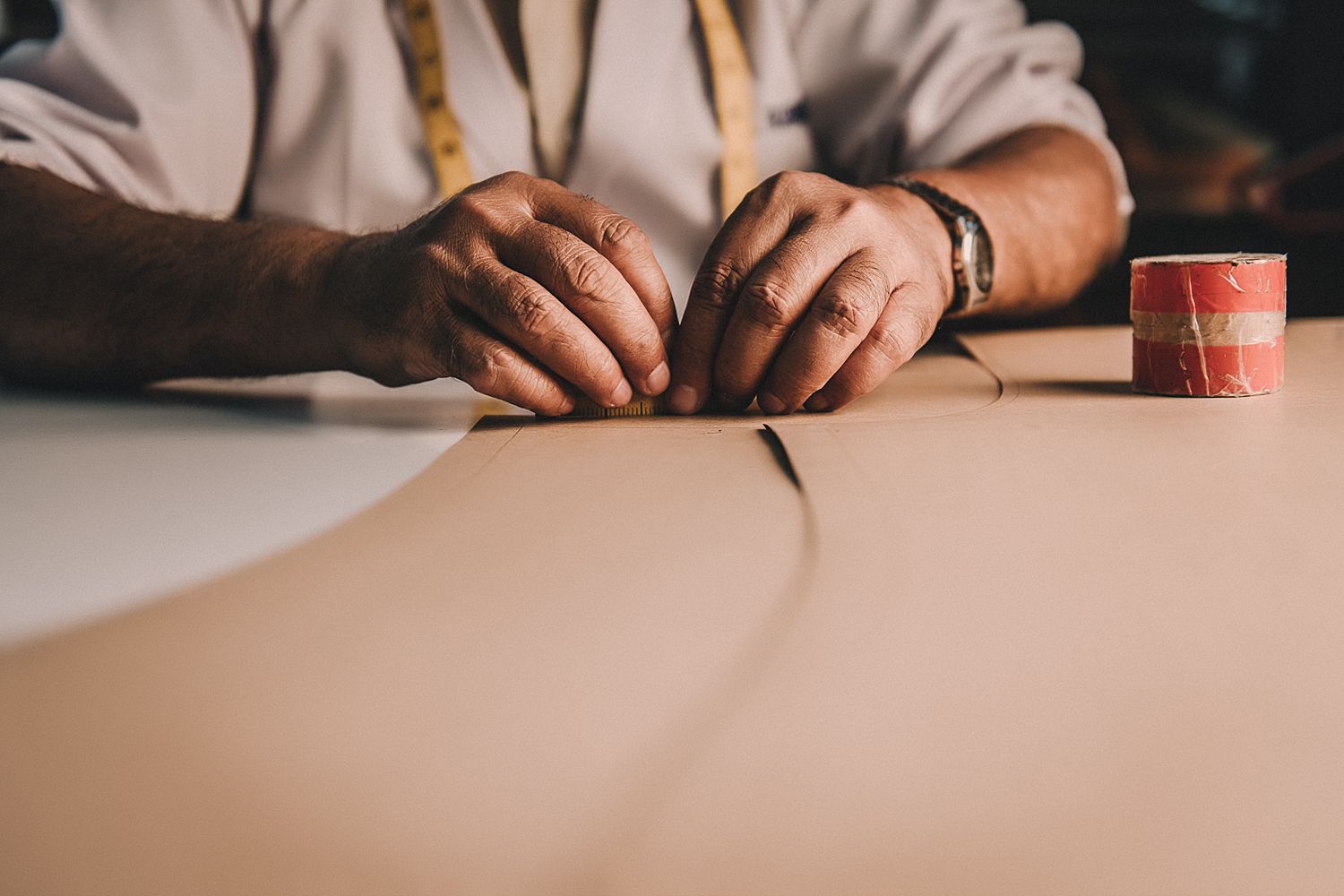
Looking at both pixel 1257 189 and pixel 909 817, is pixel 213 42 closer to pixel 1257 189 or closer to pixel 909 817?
pixel 909 817

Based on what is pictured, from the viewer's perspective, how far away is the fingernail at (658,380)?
0.91 m

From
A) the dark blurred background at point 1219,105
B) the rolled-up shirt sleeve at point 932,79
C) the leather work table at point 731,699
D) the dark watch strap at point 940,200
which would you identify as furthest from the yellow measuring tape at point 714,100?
the dark blurred background at point 1219,105

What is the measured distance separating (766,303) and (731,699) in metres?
0.47

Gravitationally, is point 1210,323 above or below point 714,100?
below

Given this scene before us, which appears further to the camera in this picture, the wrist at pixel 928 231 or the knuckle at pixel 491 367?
the wrist at pixel 928 231

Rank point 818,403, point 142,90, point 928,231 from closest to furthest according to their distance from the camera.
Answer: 1. point 818,403
2. point 928,231
3. point 142,90

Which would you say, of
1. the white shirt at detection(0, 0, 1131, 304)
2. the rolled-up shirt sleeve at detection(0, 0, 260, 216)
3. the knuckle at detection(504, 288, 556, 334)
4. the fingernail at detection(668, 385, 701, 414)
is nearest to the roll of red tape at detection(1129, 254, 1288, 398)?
the fingernail at detection(668, 385, 701, 414)

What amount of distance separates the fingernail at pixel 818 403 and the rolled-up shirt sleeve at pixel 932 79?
0.71 m

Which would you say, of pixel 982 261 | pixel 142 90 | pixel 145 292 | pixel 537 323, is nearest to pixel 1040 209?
pixel 982 261

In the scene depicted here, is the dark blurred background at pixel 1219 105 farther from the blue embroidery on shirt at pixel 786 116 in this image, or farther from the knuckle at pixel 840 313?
the knuckle at pixel 840 313

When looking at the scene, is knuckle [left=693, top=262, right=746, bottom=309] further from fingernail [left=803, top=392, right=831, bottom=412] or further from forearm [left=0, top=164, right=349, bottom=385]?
forearm [left=0, top=164, right=349, bottom=385]

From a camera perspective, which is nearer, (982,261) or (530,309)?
(530,309)

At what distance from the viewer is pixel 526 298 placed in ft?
2.76

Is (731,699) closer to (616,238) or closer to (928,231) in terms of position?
(616,238)
